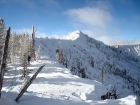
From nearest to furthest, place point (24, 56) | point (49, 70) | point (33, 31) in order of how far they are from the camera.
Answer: point (24, 56), point (49, 70), point (33, 31)

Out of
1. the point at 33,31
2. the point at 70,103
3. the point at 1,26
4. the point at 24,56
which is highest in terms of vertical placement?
the point at 33,31

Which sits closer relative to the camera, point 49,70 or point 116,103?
point 116,103

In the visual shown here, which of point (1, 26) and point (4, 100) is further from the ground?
point (1, 26)

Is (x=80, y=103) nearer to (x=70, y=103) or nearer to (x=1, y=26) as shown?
(x=70, y=103)

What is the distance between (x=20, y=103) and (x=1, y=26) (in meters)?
14.6

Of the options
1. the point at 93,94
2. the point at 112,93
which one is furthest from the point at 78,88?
the point at 112,93

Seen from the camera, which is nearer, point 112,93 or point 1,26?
point 1,26

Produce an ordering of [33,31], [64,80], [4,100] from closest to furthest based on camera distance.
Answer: [4,100] < [64,80] < [33,31]

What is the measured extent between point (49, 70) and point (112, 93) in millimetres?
16527

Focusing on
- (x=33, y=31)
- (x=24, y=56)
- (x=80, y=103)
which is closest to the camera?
(x=80, y=103)

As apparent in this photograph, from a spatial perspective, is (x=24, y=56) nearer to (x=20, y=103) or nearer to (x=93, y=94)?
(x=93, y=94)

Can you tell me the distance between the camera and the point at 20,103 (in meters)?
12.5

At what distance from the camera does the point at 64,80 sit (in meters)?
28.6

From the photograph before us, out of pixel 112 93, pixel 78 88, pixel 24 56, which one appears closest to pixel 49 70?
pixel 24 56
